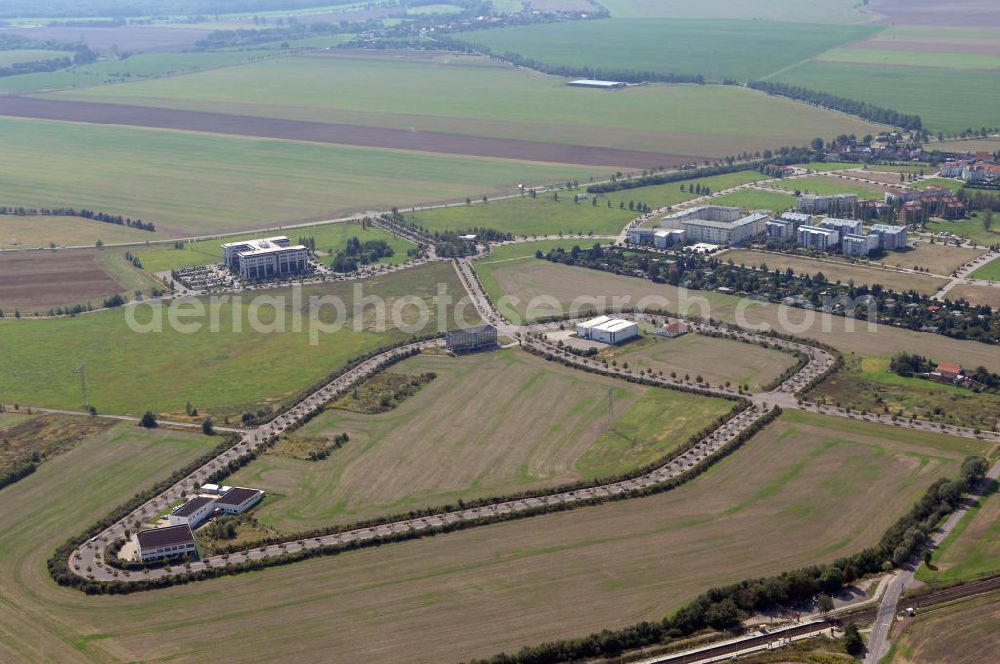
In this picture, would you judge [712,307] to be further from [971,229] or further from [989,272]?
[971,229]

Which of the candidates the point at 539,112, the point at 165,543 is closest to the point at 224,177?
the point at 539,112

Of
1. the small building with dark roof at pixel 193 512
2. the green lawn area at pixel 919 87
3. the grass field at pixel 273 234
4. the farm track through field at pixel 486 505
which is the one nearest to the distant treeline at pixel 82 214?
the grass field at pixel 273 234

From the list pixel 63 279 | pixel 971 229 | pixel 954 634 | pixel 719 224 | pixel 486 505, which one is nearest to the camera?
pixel 954 634

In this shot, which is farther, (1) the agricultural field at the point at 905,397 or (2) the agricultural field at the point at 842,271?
(2) the agricultural field at the point at 842,271

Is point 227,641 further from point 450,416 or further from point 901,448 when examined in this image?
point 901,448

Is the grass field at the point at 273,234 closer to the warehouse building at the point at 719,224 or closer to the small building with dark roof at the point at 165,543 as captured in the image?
the warehouse building at the point at 719,224

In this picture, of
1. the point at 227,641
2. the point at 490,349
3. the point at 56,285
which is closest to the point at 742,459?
the point at 490,349
